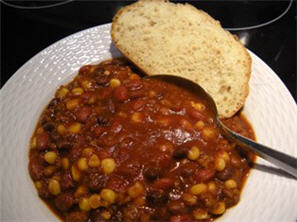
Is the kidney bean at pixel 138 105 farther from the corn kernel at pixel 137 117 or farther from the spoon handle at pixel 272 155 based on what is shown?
the spoon handle at pixel 272 155

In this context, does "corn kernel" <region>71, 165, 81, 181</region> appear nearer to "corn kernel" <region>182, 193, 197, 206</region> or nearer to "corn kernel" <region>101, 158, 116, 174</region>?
"corn kernel" <region>101, 158, 116, 174</region>

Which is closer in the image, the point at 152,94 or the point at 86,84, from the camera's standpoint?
the point at 152,94

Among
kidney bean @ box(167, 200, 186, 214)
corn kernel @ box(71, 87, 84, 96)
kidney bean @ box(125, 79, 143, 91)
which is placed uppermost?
kidney bean @ box(125, 79, 143, 91)

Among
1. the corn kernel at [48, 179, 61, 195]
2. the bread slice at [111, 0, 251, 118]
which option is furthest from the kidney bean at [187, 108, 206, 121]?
the corn kernel at [48, 179, 61, 195]

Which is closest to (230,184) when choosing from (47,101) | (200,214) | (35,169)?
(200,214)

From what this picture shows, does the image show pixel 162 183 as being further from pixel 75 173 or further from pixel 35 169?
pixel 35 169

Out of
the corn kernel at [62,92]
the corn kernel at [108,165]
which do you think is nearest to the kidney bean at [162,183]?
the corn kernel at [108,165]
